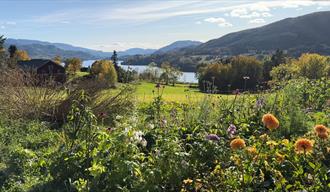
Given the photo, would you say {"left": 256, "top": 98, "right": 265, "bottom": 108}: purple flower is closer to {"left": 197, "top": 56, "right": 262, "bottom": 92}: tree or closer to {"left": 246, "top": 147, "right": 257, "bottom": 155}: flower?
{"left": 246, "top": 147, "right": 257, "bottom": 155}: flower

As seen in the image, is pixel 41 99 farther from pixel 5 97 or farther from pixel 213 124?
pixel 213 124

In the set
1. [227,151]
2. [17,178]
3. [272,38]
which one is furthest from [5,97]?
[272,38]

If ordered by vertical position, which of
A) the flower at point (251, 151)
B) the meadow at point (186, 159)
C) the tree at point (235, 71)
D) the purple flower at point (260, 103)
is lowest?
the tree at point (235, 71)

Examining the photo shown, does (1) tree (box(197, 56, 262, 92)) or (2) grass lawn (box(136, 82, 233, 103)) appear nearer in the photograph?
(2) grass lawn (box(136, 82, 233, 103))

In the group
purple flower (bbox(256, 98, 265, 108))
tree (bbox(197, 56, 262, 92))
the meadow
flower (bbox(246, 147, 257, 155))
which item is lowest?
tree (bbox(197, 56, 262, 92))

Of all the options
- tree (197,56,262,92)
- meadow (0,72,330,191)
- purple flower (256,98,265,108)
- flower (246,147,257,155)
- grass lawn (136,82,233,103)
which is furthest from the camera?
tree (197,56,262,92)

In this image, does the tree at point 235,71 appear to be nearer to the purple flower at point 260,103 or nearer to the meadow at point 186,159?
the purple flower at point 260,103

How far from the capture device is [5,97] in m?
9.39

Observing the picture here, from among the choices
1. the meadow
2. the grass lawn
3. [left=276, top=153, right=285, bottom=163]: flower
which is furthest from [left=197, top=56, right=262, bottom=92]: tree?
[left=276, top=153, right=285, bottom=163]: flower

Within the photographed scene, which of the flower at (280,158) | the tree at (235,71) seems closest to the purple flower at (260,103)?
the flower at (280,158)

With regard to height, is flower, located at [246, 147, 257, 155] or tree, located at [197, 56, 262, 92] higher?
flower, located at [246, 147, 257, 155]

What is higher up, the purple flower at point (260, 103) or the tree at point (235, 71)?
the purple flower at point (260, 103)

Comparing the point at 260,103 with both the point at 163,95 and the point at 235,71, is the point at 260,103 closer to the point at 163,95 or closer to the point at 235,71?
the point at 163,95

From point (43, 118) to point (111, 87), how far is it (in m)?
2.00
